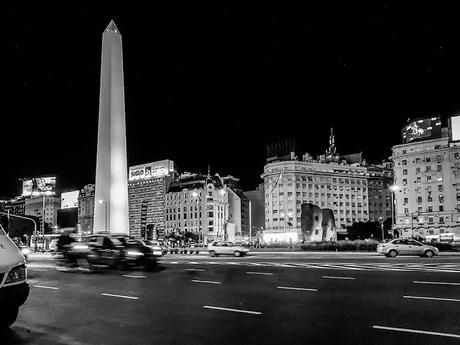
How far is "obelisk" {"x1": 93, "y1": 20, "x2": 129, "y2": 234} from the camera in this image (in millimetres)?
38875

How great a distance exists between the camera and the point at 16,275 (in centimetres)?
647

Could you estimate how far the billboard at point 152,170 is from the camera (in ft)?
475

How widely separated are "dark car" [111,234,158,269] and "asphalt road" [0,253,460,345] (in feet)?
17.8

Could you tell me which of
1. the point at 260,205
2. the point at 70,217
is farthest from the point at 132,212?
the point at 260,205

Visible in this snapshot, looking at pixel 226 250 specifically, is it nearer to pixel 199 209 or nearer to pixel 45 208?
pixel 199 209

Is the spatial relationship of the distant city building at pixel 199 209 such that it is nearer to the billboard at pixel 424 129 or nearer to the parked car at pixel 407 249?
the billboard at pixel 424 129

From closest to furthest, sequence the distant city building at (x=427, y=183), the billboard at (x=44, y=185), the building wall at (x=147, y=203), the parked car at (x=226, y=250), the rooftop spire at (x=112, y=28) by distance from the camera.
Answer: the rooftop spire at (x=112, y=28) < the parked car at (x=226, y=250) < the billboard at (x=44, y=185) < the distant city building at (x=427, y=183) < the building wall at (x=147, y=203)

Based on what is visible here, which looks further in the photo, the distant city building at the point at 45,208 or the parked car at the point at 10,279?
the distant city building at the point at 45,208

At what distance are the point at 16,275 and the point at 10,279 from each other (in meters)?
0.14

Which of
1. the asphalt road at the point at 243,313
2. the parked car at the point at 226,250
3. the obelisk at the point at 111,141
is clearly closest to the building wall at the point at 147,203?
the obelisk at the point at 111,141

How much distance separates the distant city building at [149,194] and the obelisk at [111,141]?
101345mm

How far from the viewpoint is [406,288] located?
13219 mm

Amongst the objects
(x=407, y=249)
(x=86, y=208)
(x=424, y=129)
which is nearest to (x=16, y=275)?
(x=407, y=249)

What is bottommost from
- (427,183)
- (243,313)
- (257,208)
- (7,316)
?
(243,313)
